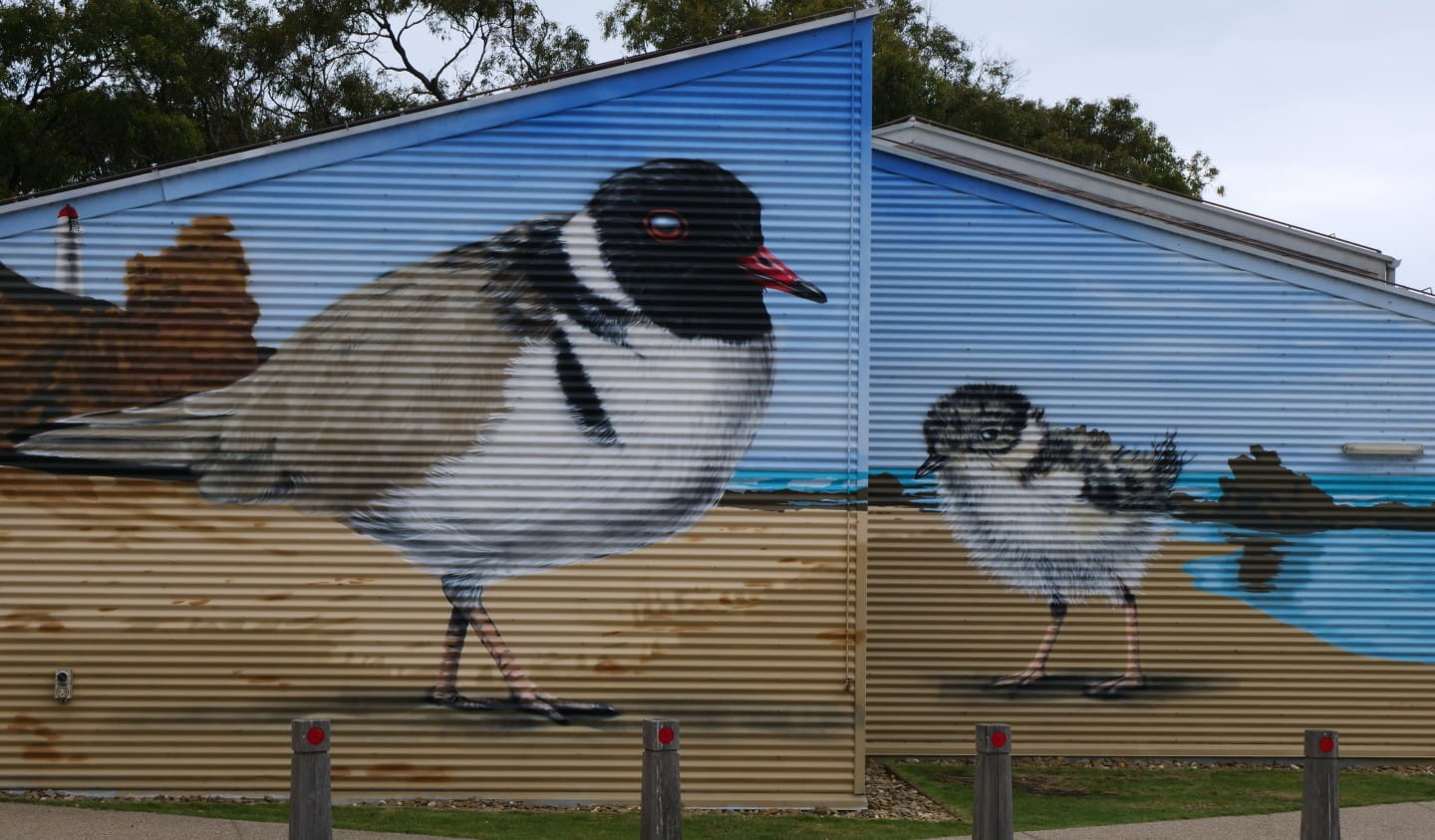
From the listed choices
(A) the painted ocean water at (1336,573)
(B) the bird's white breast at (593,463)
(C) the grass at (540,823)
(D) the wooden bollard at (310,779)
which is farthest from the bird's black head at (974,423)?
(D) the wooden bollard at (310,779)

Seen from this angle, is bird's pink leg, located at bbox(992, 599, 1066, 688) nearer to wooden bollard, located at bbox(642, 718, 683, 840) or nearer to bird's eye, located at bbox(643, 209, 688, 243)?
bird's eye, located at bbox(643, 209, 688, 243)

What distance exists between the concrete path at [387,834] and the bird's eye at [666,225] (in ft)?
15.6

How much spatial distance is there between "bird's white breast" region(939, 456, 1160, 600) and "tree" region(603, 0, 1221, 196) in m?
18.9

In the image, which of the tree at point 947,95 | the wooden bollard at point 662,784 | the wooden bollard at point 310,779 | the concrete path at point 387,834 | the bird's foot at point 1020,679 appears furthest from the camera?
the tree at point 947,95

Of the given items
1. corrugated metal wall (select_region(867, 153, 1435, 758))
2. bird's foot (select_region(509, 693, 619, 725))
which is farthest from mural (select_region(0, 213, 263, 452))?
corrugated metal wall (select_region(867, 153, 1435, 758))

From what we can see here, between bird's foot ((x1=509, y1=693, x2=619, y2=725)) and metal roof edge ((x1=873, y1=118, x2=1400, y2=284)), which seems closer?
bird's foot ((x1=509, y1=693, x2=619, y2=725))

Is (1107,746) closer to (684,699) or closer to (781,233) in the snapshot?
(684,699)

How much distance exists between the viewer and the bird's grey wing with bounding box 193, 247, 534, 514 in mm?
10484

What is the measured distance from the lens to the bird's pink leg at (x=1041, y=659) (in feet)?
43.6

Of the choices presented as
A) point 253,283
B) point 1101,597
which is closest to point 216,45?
point 253,283

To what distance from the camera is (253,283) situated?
1059cm

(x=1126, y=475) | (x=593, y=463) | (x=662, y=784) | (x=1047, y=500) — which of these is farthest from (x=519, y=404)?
(x=1126, y=475)

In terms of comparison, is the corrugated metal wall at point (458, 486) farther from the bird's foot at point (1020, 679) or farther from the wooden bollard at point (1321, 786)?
the wooden bollard at point (1321, 786)

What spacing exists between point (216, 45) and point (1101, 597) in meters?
26.7
